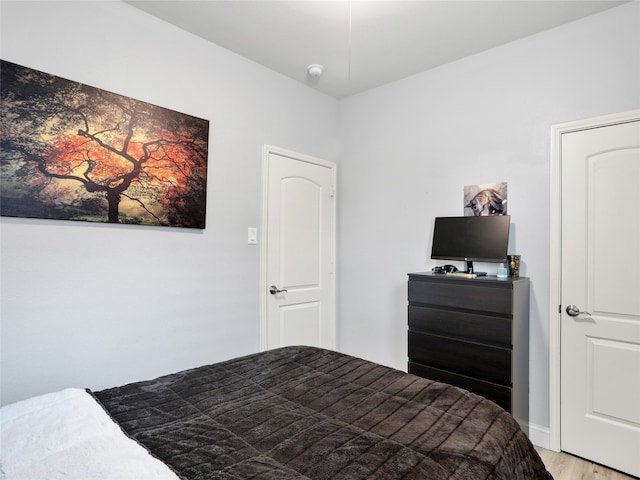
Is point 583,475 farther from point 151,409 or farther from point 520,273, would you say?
point 151,409

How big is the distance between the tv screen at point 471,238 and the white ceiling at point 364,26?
130 centimetres

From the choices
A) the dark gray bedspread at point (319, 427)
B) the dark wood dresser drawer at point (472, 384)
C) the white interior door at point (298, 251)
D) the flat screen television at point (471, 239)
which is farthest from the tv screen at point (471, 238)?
the dark gray bedspread at point (319, 427)

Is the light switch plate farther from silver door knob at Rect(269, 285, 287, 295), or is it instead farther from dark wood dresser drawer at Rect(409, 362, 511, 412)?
dark wood dresser drawer at Rect(409, 362, 511, 412)

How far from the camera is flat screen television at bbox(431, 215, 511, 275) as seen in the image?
2503 millimetres

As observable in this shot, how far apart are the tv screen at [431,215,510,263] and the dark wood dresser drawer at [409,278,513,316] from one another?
0.94 ft

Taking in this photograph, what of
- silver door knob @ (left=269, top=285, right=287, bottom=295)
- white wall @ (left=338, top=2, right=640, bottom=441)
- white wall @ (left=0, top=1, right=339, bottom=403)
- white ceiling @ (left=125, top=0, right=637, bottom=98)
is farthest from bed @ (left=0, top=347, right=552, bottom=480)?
white ceiling @ (left=125, top=0, right=637, bottom=98)

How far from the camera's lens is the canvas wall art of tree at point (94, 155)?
184cm

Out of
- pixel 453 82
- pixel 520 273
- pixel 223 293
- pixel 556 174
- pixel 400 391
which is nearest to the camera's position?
pixel 400 391

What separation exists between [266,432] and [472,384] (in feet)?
5.50

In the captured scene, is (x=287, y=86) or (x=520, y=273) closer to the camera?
(x=520, y=273)

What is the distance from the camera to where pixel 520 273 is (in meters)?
2.57

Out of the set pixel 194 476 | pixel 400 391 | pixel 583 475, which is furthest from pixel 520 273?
pixel 194 476

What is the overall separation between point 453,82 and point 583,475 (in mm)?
2843

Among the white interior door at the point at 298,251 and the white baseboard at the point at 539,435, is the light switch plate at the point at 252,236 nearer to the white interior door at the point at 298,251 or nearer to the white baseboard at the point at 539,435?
the white interior door at the point at 298,251
